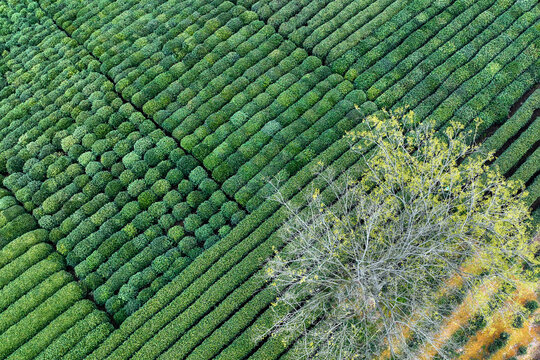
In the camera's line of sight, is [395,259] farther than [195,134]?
No

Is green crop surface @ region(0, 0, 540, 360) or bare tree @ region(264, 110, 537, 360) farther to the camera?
green crop surface @ region(0, 0, 540, 360)

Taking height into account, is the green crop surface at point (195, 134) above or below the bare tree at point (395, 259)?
above

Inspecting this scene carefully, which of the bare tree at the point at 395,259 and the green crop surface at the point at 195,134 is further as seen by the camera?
the green crop surface at the point at 195,134

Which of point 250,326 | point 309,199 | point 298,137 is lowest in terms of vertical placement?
point 250,326

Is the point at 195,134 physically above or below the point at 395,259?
above

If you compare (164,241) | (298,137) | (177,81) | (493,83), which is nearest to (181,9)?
(177,81)

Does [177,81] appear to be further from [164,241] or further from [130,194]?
[164,241]

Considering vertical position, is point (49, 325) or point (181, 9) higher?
point (181, 9)

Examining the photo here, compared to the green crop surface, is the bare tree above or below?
below
